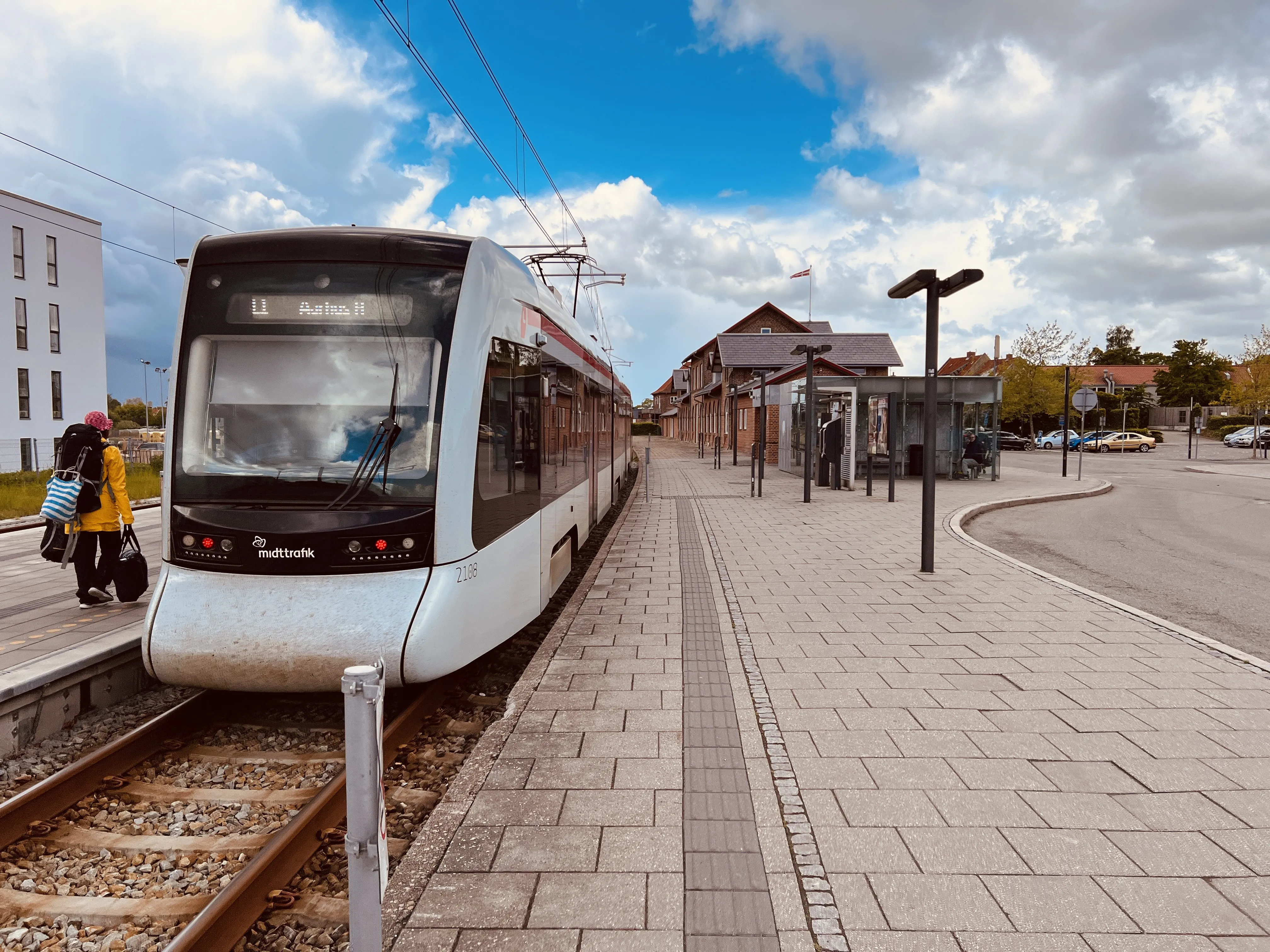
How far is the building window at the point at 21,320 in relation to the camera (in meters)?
35.7

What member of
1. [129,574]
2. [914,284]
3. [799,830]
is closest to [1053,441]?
[914,284]

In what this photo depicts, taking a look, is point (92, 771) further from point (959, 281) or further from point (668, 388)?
point (668, 388)

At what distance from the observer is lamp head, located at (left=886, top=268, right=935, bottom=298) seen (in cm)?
949

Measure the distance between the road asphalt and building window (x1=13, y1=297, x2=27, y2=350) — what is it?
Answer: 3832cm

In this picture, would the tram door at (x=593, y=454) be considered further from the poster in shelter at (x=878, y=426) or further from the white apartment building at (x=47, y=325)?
the white apartment building at (x=47, y=325)

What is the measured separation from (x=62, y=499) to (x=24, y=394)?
36.3 meters

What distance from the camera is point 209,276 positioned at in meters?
5.00

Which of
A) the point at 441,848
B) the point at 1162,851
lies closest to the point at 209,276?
the point at 441,848

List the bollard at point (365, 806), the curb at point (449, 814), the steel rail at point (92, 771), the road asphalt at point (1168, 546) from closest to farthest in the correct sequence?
the bollard at point (365, 806), the curb at point (449, 814), the steel rail at point (92, 771), the road asphalt at point (1168, 546)

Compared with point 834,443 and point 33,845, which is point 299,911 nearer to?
point 33,845

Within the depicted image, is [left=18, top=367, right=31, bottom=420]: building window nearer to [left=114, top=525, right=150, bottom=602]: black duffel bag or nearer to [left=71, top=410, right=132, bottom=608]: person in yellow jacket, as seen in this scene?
[left=71, top=410, right=132, bottom=608]: person in yellow jacket

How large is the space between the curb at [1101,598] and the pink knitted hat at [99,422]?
873 centimetres

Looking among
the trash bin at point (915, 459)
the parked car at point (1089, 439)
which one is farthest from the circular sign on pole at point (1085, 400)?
the parked car at point (1089, 439)

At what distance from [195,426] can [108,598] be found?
3.42 metres
